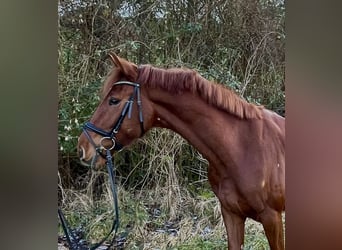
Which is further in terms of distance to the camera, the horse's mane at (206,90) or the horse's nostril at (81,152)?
the horse's nostril at (81,152)

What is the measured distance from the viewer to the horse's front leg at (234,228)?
2482 millimetres

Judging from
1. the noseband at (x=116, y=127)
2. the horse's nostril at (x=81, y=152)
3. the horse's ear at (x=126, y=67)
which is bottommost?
the horse's nostril at (x=81, y=152)

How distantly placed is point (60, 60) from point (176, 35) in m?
0.65

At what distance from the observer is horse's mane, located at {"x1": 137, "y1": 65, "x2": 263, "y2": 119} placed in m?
2.48

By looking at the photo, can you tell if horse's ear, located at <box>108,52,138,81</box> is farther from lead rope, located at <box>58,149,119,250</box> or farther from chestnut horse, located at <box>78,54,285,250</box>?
lead rope, located at <box>58,149,119,250</box>

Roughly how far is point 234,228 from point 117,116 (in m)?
0.81

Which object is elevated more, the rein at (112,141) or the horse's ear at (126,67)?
the horse's ear at (126,67)

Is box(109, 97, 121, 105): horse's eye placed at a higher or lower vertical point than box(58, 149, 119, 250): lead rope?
higher

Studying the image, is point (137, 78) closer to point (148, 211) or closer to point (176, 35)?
point (176, 35)

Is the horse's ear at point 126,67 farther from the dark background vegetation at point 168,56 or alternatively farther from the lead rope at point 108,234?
the lead rope at point 108,234

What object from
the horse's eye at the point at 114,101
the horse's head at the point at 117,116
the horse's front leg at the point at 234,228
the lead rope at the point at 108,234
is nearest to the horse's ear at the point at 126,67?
the horse's head at the point at 117,116

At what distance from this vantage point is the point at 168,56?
254 centimetres

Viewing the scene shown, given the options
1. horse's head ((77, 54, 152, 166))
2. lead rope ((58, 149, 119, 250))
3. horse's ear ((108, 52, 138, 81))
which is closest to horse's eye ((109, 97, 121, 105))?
horse's head ((77, 54, 152, 166))
